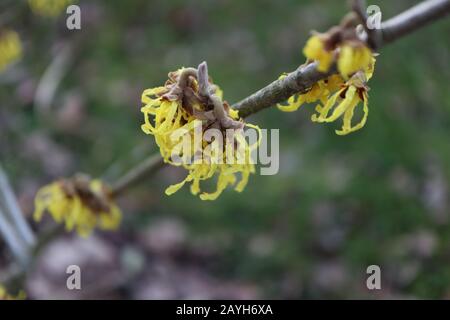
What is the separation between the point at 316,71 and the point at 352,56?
0.28ft

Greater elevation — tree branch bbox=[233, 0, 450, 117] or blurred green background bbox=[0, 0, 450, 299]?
blurred green background bbox=[0, 0, 450, 299]

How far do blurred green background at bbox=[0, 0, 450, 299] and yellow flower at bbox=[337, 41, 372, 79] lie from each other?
151 centimetres

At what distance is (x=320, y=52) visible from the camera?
875 millimetres

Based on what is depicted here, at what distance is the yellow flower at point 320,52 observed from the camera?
871mm

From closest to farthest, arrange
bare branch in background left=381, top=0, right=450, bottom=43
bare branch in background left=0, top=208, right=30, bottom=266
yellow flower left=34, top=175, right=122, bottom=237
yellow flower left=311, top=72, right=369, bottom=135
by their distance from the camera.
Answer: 1. bare branch in background left=381, top=0, right=450, bottom=43
2. yellow flower left=311, top=72, right=369, bottom=135
3. yellow flower left=34, top=175, right=122, bottom=237
4. bare branch in background left=0, top=208, right=30, bottom=266

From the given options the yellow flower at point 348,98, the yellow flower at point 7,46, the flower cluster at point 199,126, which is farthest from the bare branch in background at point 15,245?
the yellow flower at point 348,98

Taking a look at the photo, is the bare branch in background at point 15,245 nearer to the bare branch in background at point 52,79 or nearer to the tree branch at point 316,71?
the tree branch at point 316,71

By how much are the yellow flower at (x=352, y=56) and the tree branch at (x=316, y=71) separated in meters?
0.03

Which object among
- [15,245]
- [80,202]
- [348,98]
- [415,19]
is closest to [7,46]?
[15,245]

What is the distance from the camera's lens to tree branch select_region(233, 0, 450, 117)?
2.68 ft

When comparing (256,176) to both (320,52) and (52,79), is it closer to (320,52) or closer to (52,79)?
(52,79)

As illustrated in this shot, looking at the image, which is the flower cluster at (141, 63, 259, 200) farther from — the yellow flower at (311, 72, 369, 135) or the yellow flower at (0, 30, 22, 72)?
the yellow flower at (0, 30, 22, 72)

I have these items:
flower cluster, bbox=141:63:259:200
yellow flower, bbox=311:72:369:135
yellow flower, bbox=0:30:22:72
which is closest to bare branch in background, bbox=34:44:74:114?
yellow flower, bbox=0:30:22:72
